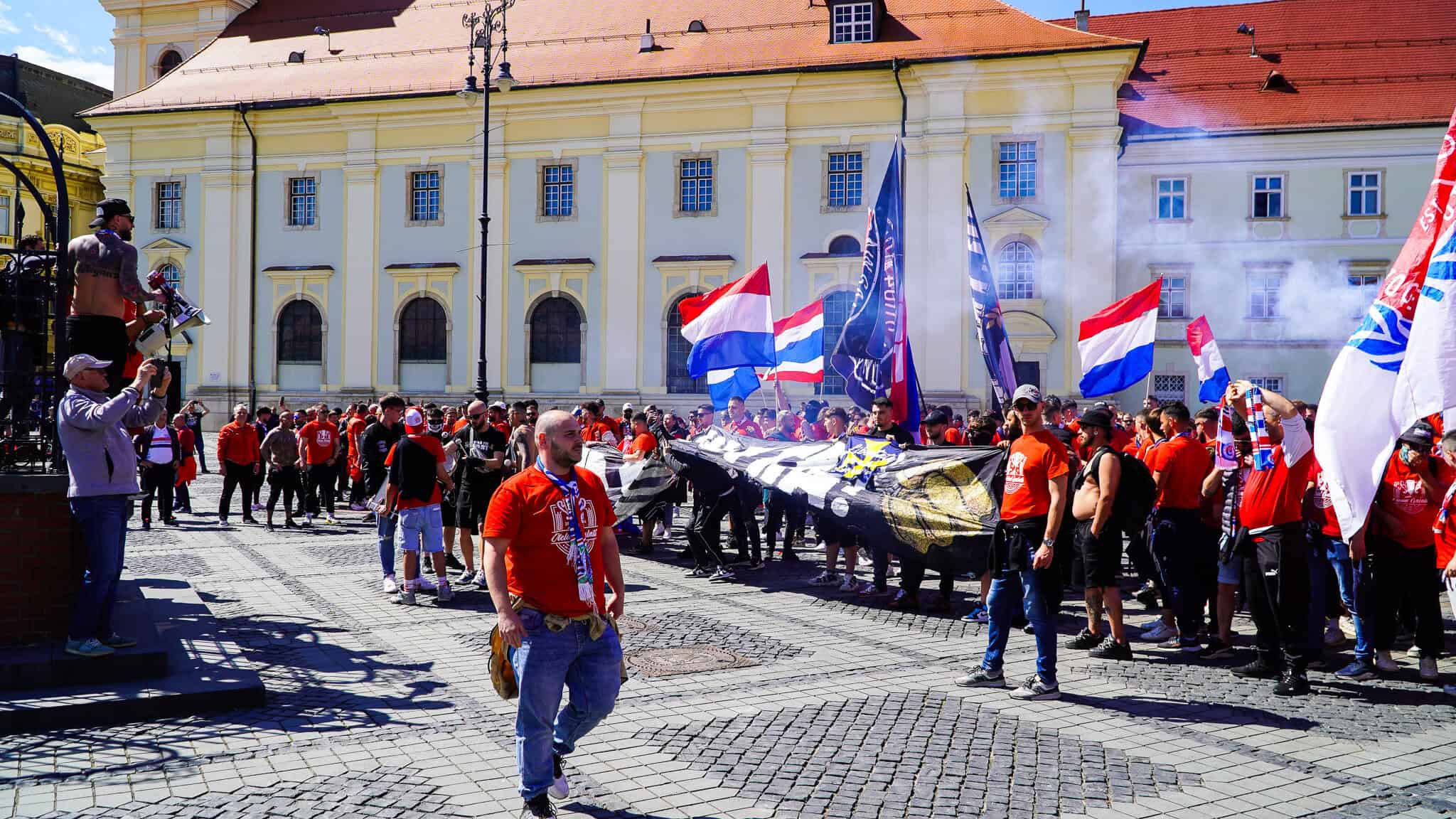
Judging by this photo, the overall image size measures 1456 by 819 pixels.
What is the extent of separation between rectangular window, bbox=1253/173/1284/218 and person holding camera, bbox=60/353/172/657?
34.3 m

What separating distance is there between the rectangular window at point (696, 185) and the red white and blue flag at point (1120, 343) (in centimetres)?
2147

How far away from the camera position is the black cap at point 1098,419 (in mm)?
8211

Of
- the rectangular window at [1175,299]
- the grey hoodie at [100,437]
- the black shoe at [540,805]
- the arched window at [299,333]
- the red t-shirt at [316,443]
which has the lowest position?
the black shoe at [540,805]

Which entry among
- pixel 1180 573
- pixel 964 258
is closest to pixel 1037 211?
pixel 964 258

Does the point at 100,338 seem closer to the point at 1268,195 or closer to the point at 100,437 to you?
the point at 100,437

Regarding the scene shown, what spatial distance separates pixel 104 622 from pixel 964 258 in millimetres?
27685

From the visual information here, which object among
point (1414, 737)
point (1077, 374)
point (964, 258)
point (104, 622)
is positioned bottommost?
point (1414, 737)

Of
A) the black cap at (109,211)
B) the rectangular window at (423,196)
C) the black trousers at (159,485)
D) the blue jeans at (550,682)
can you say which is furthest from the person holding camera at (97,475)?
the rectangular window at (423,196)

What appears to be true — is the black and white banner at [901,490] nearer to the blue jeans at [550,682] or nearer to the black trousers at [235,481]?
the blue jeans at [550,682]

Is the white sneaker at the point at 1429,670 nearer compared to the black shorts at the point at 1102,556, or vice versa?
the white sneaker at the point at 1429,670

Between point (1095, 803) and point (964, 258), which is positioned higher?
point (964, 258)

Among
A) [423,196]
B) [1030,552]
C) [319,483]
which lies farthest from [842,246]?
[1030,552]

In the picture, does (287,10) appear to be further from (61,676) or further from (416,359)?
(61,676)

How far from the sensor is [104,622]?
7.11 m
